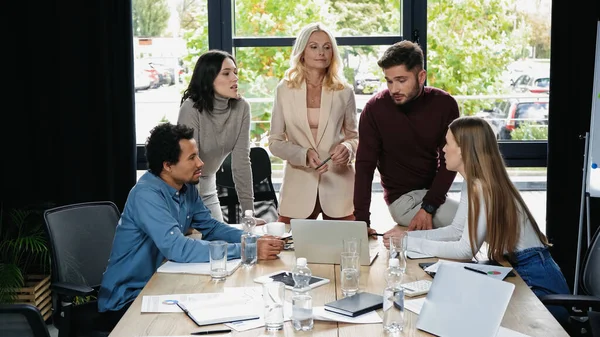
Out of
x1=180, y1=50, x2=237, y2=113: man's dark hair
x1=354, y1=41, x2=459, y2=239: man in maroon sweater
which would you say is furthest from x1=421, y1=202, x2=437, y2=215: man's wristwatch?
x1=180, y1=50, x2=237, y2=113: man's dark hair

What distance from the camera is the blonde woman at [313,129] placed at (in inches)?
146

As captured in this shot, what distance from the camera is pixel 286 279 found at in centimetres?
252

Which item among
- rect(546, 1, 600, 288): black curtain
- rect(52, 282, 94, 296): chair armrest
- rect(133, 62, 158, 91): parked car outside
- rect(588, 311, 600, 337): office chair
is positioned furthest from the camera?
rect(133, 62, 158, 91): parked car outside

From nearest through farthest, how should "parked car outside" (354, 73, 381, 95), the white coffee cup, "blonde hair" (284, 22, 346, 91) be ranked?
the white coffee cup < "blonde hair" (284, 22, 346, 91) < "parked car outside" (354, 73, 381, 95)

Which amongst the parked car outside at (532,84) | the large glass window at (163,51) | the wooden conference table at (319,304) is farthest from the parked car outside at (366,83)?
the wooden conference table at (319,304)

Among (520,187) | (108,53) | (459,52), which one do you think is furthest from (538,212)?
(108,53)

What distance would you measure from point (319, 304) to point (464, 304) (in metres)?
0.49

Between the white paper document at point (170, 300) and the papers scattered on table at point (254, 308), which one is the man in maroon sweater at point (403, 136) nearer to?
the papers scattered on table at point (254, 308)

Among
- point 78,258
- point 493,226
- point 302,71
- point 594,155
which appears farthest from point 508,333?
point 594,155

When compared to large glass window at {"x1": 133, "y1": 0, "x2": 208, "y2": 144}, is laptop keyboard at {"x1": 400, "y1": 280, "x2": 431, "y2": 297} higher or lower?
lower

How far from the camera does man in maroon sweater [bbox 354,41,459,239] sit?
3.37 meters

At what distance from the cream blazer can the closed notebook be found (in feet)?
4.90

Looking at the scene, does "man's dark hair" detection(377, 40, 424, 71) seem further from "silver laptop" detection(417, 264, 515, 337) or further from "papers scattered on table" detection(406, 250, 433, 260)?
"silver laptop" detection(417, 264, 515, 337)

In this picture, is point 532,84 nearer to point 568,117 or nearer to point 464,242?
point 568,117
